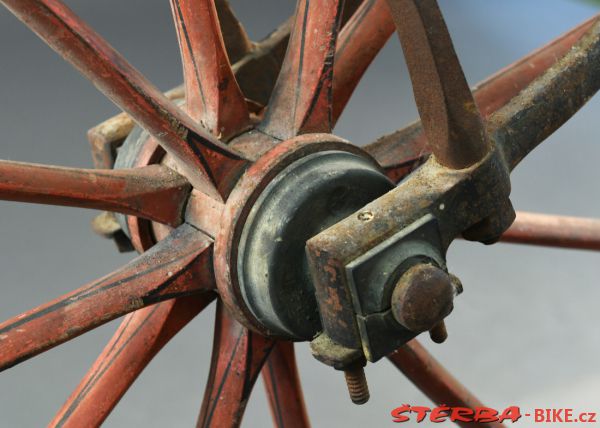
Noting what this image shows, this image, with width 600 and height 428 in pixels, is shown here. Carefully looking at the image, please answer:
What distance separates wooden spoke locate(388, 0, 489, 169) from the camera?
1064 mm

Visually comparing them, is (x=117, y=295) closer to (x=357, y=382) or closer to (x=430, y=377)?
(x=357, y=382)

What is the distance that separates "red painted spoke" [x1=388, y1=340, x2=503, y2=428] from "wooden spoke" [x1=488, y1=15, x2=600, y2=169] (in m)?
0.43

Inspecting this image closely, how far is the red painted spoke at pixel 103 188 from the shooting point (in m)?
1.20

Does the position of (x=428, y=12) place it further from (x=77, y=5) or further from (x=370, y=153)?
(x=77, y=5)

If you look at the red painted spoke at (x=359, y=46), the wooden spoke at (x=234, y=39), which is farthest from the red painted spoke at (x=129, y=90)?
the wooden spoke at (x=234, y=39)

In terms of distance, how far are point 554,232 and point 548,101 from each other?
0.54 m

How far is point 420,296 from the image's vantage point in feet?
3.63

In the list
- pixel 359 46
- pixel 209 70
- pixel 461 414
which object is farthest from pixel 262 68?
pixel 461 414

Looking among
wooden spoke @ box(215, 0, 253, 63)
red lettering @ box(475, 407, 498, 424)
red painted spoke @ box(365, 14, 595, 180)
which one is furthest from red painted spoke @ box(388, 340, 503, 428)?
wooden spoke @ box(215, 0, 253, 63)

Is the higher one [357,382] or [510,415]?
[357,382]

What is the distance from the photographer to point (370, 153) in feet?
4.76

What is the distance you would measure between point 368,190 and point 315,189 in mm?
67

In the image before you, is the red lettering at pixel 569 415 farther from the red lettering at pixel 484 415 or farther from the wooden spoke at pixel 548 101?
the wooden spoke at pixel 548 101

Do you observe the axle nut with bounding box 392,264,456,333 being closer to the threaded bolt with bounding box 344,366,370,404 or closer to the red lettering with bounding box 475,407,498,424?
the threaded bolt with bounding box 344,366,370,404
